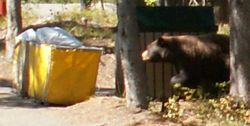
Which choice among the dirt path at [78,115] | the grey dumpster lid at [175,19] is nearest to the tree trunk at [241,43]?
the dirt path at [78,115]

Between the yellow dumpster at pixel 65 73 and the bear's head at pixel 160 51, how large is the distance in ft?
3.71

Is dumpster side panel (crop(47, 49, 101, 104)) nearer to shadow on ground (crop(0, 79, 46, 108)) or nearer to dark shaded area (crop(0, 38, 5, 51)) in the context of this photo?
shadow on ground (crop(0, 79, 46, 108))

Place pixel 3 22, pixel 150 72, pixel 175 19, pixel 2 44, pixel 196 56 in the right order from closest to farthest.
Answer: pixel 196 56 → pixel 150 72 → pixel 175 19 → pixel 2 44 → pixel 3 22

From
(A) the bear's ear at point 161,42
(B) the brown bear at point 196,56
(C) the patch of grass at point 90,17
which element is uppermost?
(C) the patch of grass at point 90,17

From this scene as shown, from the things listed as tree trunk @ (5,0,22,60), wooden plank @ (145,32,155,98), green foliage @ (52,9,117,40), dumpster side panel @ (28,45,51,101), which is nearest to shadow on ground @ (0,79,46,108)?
dumpster side panel @ (28,45,51,101)

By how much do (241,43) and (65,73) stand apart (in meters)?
3.53

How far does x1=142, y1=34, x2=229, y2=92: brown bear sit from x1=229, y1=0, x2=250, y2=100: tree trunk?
1160mm

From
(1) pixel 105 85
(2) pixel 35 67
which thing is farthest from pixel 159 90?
(1) pixel 105 85

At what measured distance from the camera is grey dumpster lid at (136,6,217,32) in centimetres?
1076

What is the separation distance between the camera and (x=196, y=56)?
1002 cm

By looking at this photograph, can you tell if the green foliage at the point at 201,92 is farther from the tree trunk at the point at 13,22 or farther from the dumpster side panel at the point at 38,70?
the tree trunk at the point at 13,22

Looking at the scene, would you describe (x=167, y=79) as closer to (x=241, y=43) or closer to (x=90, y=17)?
(x=241, y=43)

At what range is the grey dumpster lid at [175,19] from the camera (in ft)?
35.3

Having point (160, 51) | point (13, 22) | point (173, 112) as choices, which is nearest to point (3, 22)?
point (13, 22)
